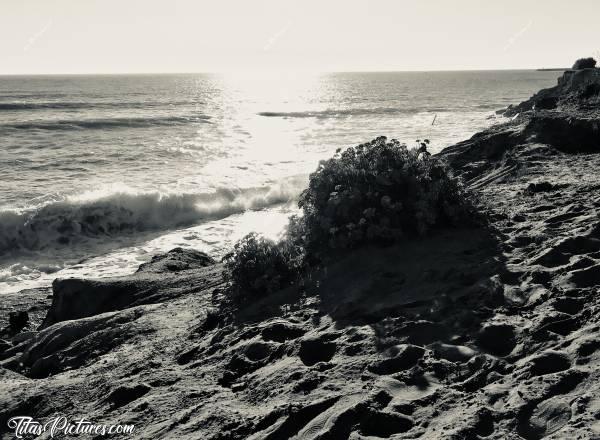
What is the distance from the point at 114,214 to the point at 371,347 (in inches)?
576

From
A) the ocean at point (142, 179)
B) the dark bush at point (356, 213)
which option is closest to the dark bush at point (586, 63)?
the ocean at point (142, 179)

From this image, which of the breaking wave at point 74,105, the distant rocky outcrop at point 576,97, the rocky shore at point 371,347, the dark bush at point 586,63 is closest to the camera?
the rocky shore at point 371,347

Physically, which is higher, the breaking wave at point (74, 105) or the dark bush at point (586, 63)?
the dark bush at point (586, 63)

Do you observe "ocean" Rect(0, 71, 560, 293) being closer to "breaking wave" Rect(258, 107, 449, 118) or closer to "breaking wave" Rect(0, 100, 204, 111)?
"breaking wave" Rect(0, 100, 204, 111)

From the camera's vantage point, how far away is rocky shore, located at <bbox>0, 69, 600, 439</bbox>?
3.56 m

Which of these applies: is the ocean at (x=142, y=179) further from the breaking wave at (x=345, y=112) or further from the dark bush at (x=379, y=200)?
the dark bush at (x=379, y=200)

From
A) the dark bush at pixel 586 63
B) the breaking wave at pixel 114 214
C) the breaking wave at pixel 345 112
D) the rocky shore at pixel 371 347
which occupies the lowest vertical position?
the breaking wave at pixel 114 214

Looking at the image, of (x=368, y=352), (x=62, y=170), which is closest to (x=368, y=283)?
(x=368, y=352)

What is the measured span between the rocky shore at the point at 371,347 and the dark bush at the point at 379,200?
277 millimetres

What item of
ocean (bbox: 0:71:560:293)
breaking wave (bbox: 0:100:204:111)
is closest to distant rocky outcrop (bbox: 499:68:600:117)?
ocean (bbox: 0:71:560:293)

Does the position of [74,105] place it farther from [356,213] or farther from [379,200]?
[379,200]

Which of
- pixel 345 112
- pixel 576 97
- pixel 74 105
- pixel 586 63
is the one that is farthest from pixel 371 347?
pixel 74 105

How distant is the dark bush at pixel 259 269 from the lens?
6398mm

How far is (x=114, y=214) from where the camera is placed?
57.6 ft
